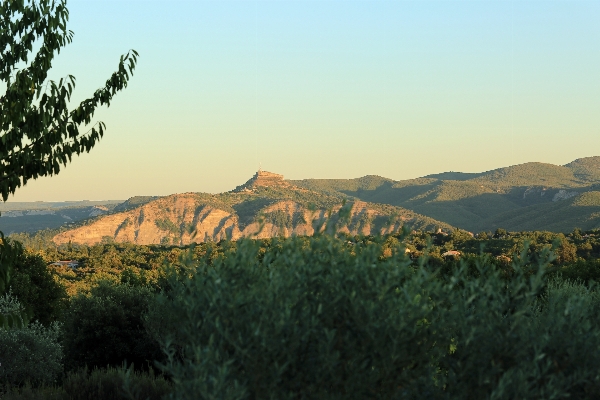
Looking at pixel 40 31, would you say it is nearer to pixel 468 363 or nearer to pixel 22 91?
pixel 22 91

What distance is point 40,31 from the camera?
11.7m

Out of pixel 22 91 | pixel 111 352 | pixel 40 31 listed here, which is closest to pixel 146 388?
pixel 22 91

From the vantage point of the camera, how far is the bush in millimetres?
19031

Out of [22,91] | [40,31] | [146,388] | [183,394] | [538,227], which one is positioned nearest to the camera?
[183,394]

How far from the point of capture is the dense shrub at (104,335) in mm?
26109

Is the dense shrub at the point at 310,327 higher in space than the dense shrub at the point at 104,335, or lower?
higher

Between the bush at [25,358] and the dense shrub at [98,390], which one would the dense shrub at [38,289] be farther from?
the dense shrub at [98,390]

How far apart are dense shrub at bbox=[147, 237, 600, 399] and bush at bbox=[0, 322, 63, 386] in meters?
14.5

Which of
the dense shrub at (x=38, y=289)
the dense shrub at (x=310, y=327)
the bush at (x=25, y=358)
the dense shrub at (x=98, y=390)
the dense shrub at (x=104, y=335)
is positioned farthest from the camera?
the dense shrub at (x=38, y=289)

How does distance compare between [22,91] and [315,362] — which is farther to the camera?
[22,91]

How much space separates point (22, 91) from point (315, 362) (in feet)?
23.4

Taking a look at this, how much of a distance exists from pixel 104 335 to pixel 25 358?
700 centimetres

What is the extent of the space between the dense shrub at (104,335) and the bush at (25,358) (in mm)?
6274

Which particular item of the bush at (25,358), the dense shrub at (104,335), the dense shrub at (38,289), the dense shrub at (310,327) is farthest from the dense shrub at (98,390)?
the dense shrub at (38,289)
